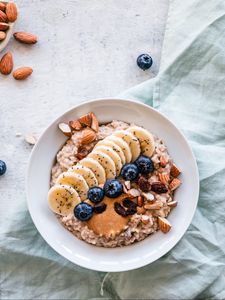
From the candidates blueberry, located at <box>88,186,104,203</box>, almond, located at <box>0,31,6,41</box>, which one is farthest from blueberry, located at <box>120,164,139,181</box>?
almond, located at <box>0,31,6,41</box>

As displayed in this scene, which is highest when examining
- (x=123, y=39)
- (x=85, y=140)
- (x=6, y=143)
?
(x=123, y=39)

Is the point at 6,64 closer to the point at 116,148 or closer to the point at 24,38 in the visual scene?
the point at 24,38

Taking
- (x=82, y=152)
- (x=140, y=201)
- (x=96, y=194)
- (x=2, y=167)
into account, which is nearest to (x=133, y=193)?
(x=140, y=201)

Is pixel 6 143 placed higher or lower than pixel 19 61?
lower

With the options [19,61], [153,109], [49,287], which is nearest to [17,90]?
[19,61]

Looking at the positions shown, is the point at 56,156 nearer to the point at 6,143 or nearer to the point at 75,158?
the point at 75,158

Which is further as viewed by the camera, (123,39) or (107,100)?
(123,39)

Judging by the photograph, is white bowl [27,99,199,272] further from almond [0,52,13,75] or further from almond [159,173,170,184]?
almond [0,52,13,75]
